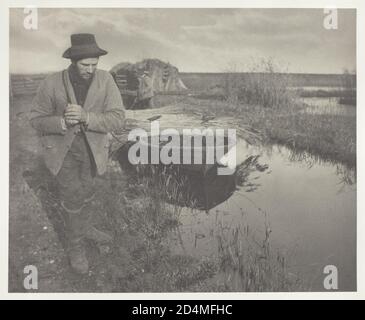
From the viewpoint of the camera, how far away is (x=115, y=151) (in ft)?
12.7

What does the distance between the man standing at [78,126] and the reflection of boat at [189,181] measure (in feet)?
0.76

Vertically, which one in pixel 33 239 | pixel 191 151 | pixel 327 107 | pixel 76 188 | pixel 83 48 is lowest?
pixel 33 239

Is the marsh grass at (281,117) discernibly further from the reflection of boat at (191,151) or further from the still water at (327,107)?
the reflection of boat at (191,151)

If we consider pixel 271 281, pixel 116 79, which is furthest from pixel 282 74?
pixel 271 281

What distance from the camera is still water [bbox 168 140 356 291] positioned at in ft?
12.7

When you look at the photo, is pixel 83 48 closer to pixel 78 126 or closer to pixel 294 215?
pixel 78 126

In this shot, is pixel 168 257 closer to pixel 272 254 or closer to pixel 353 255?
pixel 272 254

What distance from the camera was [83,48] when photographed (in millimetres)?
3863

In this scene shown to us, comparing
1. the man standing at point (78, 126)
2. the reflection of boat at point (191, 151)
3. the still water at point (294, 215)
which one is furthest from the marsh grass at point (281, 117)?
the man standing at point (78, 126)

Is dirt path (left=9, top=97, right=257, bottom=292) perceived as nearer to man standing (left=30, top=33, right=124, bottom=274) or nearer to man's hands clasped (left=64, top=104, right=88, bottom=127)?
man standing (left=30, top=33, right=124, bottom=274)

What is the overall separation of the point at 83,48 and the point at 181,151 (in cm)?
101

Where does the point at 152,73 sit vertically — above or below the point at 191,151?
above

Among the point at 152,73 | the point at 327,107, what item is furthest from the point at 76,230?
the point at 327,107

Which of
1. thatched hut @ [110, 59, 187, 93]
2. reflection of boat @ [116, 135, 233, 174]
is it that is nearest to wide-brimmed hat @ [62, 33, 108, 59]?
thatched hut @ [110, 59, 187, 93]
